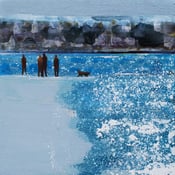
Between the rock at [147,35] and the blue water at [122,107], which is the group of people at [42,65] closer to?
the blue water at [122,107]

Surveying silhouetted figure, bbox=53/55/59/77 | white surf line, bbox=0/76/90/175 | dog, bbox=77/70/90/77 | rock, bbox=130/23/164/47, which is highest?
rock, bbox=130/23/164/47

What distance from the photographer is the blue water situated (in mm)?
2123

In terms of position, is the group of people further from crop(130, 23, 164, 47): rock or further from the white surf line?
crop(130, 23, 164, 47): rock

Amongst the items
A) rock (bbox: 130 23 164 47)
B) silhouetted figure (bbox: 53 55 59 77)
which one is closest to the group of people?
silhouetted figure (bbox: 53 55 59 77)

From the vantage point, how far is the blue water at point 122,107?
2123 mm

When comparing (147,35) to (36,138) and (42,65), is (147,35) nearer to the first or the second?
(42,65)

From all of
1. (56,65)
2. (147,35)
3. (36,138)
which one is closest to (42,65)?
(56,65)

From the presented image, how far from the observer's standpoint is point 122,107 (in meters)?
2.13

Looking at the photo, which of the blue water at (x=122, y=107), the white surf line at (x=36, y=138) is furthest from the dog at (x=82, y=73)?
the white surf line at (x=36, y=138)

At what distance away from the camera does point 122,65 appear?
2133 mm

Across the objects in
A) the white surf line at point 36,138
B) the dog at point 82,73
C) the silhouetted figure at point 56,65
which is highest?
the silhouetted figure at point 56,65

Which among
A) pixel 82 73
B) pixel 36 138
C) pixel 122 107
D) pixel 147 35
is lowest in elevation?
pixel 36 138

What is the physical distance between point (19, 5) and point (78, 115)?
1.42 feet

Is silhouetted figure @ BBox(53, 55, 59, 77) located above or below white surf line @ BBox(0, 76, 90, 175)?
above
